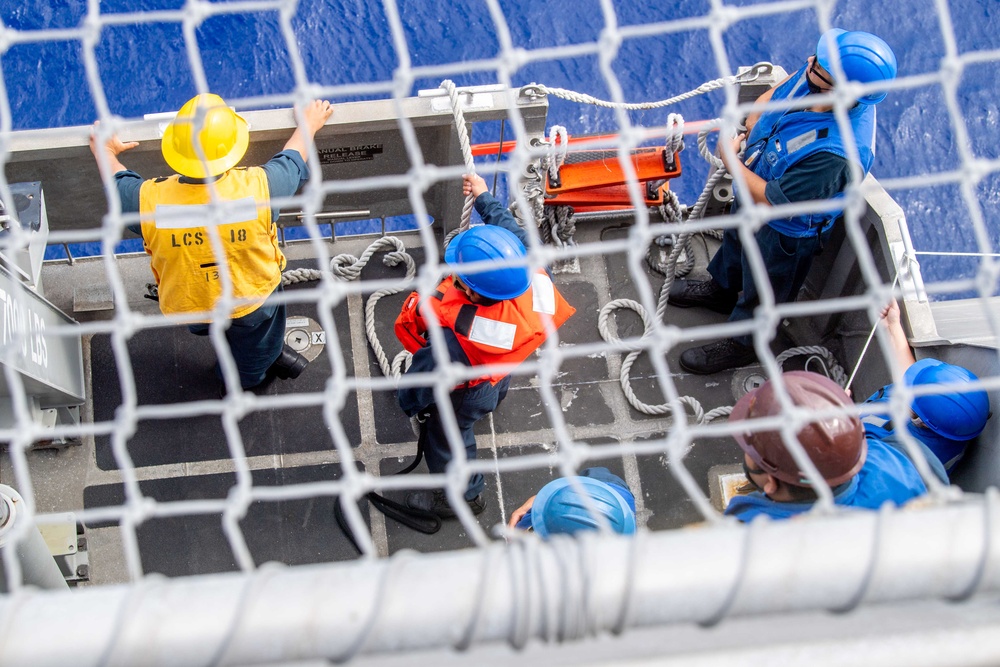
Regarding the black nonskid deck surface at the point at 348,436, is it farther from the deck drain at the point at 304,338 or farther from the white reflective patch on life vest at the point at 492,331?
the white reflective patch on life vest at the point at 492,331

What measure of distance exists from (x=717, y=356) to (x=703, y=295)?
1.07 feet

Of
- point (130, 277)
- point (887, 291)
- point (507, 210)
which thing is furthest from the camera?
point (130, 277)

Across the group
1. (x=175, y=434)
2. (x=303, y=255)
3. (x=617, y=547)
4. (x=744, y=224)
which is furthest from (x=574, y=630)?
(x=303, y=255)

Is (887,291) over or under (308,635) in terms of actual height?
over

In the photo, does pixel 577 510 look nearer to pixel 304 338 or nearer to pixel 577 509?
pixel 577 509

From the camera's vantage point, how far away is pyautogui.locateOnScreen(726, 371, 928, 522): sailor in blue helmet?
2.43m

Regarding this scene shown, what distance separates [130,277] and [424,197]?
1396 mm

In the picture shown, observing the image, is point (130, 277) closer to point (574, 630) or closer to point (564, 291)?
point (564, 291)

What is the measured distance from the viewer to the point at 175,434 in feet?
13.1

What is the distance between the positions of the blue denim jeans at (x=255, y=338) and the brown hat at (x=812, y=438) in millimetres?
1924

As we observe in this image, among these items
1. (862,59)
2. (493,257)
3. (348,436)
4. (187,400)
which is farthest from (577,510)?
(187,400)

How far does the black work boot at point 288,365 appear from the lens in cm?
413

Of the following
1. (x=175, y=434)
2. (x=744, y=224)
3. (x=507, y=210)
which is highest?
(x=507, y=210)

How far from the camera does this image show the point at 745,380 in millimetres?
4234
